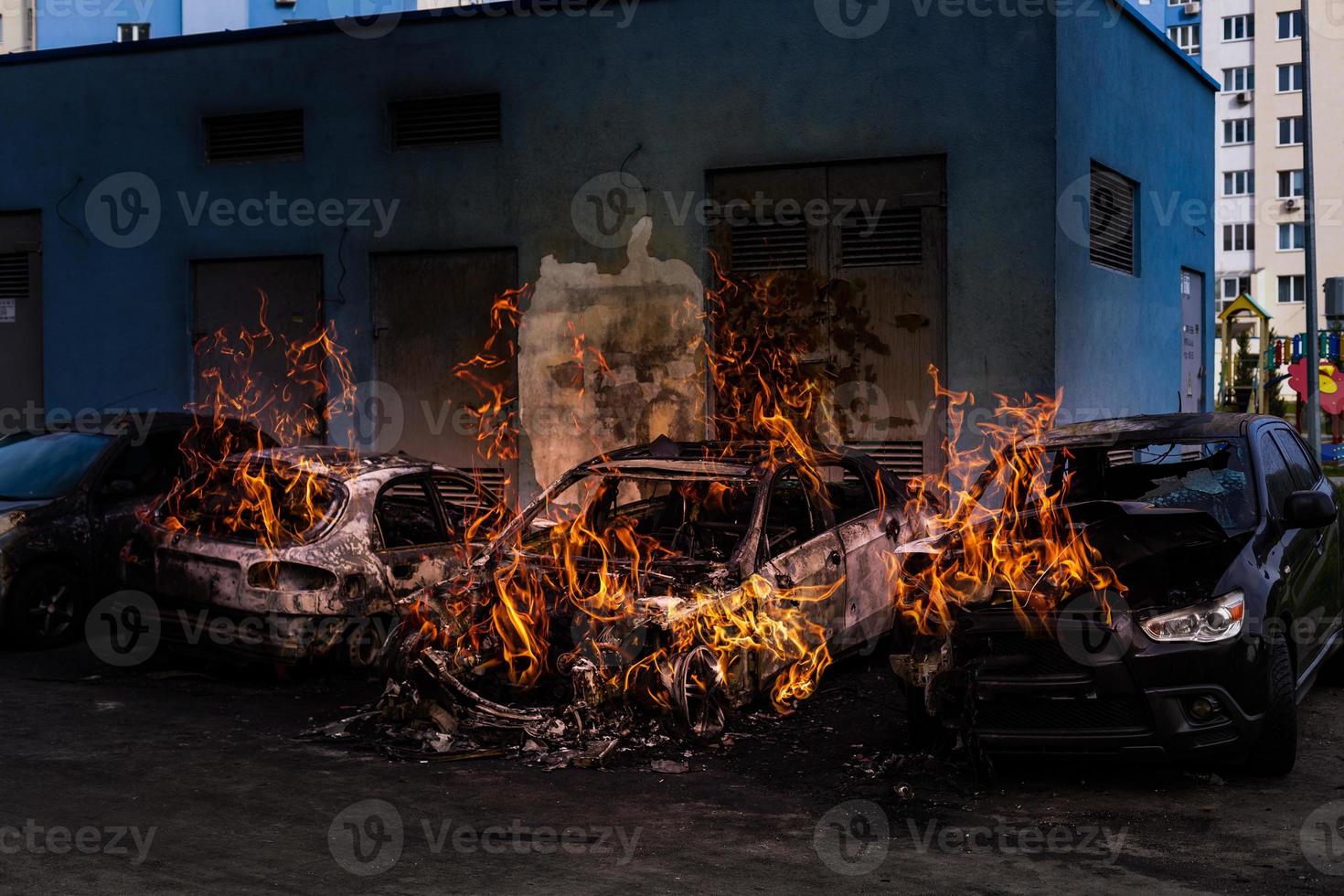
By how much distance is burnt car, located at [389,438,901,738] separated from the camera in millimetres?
7457

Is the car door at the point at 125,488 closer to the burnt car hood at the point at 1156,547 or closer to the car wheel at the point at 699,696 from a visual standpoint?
the car wheel at the point at 699,696

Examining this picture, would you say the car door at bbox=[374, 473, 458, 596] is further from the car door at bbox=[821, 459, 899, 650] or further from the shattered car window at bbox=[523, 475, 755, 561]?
the car door at bbox=[821, 459, 899, 650]

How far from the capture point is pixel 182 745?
301 inches

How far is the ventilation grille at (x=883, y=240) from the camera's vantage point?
1320 centimetres

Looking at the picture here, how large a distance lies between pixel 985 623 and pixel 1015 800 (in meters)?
A: 0.85

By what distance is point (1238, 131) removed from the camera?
237 feet

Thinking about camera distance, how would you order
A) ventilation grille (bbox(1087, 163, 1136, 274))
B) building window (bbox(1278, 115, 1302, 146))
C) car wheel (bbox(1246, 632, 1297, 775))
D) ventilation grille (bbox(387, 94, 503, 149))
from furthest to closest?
building window (bbox(1278, 115, 1302, 146))
ventilation grille (bbox(387, 94, 503, 149))
ventilation grille (bbox(1087, 163, 1136, 274))
car wheel (bbox(1246, 632, 1297, 775))

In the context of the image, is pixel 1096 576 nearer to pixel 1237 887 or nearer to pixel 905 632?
pixel 905 632

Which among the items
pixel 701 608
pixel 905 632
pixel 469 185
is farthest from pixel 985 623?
pixel 469 185

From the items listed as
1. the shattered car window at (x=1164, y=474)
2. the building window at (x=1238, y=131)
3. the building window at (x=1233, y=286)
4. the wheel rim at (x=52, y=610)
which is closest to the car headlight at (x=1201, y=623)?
the shattered car window at (x=1164, y=474)

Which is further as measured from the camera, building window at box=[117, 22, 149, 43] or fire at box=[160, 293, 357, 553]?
building window at box=[117, 22, 149, 43]

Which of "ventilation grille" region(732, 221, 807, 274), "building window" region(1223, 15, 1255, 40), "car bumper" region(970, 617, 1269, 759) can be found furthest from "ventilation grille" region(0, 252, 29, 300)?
"building window" region(1223, 15, 1255, 40)

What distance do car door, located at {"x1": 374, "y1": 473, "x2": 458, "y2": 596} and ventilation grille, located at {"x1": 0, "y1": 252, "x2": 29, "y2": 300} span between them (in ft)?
31.0

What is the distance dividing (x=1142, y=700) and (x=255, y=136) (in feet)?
41.3
